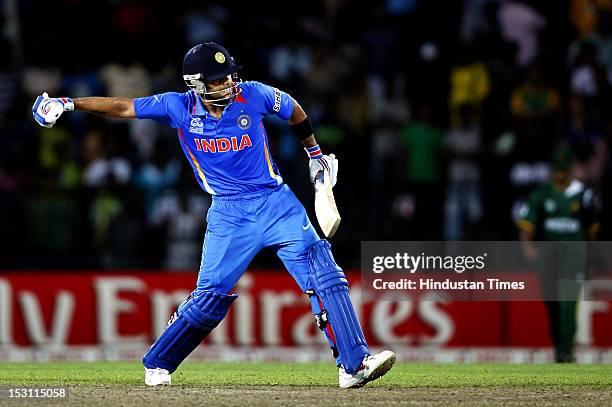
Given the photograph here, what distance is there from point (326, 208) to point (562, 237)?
13.6 ft

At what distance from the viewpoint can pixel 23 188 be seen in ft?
48.7

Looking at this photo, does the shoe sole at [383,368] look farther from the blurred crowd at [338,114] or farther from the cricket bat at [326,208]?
the blurred crowd at [338,114]

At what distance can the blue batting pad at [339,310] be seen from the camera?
8109 millimetres

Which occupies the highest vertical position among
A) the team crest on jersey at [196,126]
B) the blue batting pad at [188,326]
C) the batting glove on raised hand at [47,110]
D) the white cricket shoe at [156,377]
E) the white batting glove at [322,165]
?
the batting glove on raised hand at [47,110]

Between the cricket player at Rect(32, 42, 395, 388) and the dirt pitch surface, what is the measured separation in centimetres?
41

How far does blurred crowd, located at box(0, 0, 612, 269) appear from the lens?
14.2 m

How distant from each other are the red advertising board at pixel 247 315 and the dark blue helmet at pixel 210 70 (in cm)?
570

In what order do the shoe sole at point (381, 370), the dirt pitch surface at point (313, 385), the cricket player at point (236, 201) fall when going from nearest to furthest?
the dirt pitch surface at point (313, 385), the shoe sole at point (381, 370), the cricket player at point (236, 201)

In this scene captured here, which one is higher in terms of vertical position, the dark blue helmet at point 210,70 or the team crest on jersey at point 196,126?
the dark blue helmet at point 210,70

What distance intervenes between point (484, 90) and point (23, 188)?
5237 millimetres

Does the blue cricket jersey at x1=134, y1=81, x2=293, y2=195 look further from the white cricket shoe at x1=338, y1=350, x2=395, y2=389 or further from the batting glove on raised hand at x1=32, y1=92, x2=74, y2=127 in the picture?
the white cricket shoe at x1=338, y1=350, x2=395, y2=389

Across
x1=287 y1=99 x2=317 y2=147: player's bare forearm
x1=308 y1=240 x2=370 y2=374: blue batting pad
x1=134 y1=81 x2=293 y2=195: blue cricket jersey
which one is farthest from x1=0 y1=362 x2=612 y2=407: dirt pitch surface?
x1=287 y1=99 x2=317 y2=147: player's bare forearm

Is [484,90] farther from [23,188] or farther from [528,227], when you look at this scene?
[23,188]

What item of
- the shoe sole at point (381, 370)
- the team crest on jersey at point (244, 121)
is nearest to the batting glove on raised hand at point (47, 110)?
the team crest on jersey at point (244, 121)
